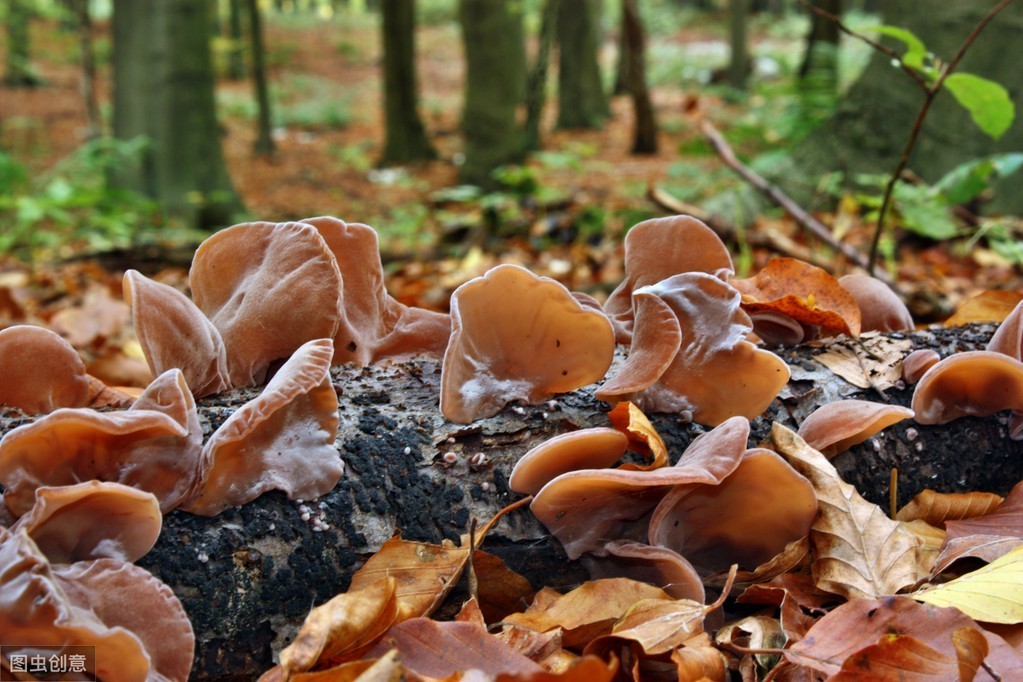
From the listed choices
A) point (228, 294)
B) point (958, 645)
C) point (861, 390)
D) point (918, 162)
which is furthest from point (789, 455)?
point (918, 162)

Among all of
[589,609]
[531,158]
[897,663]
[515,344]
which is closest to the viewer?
[897,663]

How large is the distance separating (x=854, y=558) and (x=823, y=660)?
334 millimetres

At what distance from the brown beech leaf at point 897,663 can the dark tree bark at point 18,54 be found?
102 feet

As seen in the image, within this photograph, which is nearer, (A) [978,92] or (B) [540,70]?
(A) [978,92]

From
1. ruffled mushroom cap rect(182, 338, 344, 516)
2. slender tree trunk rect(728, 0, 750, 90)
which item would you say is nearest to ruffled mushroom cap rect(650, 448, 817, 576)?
ruffled mushroom cap rect(182, 338, 344, 516)

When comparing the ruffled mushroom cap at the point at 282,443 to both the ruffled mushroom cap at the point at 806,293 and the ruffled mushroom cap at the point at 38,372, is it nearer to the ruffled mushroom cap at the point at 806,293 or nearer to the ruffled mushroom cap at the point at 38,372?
the ruffled mushroom cap at the point at 38,372

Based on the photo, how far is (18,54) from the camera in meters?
27.0

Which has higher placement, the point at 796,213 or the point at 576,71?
the point at 576,71

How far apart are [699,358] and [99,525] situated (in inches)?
50.4

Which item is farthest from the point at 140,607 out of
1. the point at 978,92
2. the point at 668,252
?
the point at 978,92

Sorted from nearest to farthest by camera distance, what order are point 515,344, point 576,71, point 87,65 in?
point 515,344
point 87,65
point 576,71

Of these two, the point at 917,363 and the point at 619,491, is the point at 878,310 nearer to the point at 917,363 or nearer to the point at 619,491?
the point at 917,363

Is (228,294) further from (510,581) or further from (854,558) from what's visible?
(854,558)

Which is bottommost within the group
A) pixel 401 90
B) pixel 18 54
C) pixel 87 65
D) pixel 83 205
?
pixel 83 205
